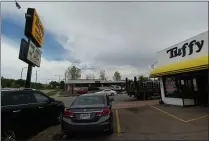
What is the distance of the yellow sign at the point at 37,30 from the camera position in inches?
594

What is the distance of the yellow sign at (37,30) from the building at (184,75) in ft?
29.4

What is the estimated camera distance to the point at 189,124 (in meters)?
9.64

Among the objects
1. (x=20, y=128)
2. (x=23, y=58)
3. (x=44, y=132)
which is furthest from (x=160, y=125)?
(x=23, y=58)

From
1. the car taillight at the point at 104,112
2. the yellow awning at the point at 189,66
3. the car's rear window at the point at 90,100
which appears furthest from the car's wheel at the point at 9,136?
the yellow awning at the point at 189,66

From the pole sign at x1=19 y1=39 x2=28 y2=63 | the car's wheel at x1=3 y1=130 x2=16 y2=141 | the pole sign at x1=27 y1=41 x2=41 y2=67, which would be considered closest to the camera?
the car's wheel at x1=3 y1=130 x2=16 y2=141

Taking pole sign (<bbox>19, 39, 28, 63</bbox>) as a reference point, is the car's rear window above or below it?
below

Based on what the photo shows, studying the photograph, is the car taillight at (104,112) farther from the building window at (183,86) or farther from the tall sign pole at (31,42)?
the building window at (183,86)

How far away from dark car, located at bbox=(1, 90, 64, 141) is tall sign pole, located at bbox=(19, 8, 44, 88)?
15.5ft

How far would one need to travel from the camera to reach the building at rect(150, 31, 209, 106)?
1393 centimetres

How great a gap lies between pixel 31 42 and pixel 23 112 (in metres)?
7.77

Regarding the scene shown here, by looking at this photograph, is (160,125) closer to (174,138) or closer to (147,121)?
(147,121)

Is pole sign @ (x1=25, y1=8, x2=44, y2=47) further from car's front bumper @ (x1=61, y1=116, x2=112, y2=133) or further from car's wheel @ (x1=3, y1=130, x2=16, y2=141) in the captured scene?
car's front bumper @ (x1=61, y1=116, x2=112, y2=133)

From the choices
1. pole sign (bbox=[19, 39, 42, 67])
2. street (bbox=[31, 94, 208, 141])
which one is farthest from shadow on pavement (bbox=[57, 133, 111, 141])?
pole sign (bbox=[19, 39, 42, 67])

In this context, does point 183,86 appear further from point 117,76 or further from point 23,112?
point 117,76
